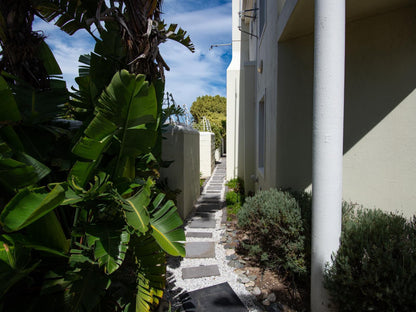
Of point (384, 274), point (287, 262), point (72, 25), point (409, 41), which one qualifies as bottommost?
point (287, 262)

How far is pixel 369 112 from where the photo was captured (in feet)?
13.9

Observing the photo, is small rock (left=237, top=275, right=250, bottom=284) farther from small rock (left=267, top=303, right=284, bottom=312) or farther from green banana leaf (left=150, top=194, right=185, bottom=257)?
green banana leaf (left=150, top=194, right=185, bottom=257)

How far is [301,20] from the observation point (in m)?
4.21

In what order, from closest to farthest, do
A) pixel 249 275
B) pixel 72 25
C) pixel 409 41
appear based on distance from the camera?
pixel 409 41 → pixel 72 25 → pixel 249 275

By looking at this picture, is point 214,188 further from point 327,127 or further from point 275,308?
point 327,127

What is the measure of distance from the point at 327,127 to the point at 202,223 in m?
4.93

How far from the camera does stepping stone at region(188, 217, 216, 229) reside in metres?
6.75

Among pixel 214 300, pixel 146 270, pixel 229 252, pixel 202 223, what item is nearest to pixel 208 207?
pixel 202 223

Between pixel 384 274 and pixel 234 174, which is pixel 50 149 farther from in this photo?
pixel 234 174

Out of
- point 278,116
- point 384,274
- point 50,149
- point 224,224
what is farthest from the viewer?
point 224,224

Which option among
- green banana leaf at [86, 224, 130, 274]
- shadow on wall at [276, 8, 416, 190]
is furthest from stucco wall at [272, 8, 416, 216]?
green banana leaf at [86, 224, 130, 274]

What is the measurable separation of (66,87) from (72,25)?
1068 mm

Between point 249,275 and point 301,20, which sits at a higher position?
point 301,20

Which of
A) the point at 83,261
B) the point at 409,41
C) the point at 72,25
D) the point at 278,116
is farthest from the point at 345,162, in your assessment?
the point at 72,25
